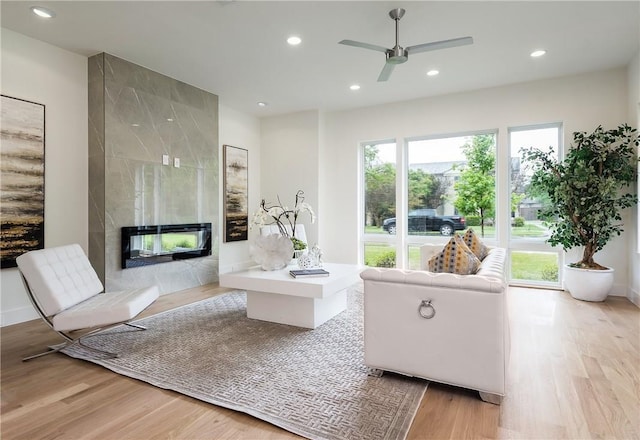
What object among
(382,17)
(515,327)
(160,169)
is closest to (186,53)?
(160,169)

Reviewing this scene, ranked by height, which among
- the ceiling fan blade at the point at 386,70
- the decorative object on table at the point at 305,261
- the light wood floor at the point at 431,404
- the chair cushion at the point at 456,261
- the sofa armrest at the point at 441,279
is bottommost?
the light wood floor at the point at 431,404

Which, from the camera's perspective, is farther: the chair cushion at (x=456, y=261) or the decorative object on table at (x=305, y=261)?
the decorative object on table at (x=305, y=261)

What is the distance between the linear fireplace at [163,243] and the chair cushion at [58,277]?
99 centimetres

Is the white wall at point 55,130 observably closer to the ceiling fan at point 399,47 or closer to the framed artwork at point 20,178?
the framed artwork at point 20,178

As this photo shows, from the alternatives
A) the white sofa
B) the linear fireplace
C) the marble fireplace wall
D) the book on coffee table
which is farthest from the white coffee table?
the marble fireplace wall

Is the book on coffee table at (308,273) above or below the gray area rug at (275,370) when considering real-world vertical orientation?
above

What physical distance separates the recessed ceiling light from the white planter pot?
6.06 meters

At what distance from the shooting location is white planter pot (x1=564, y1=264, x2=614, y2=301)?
407 centimetres

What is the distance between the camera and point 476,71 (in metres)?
4.43

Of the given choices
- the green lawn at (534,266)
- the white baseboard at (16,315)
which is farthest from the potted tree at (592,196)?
the white baseboard at (16,315)

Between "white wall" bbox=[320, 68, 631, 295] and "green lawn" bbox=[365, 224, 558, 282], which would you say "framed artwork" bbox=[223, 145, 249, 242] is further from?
"green lawn" bbox=[365, 224, 558, 282]

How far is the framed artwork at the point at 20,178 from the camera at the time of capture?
3.35 meters

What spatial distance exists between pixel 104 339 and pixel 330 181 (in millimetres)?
4242

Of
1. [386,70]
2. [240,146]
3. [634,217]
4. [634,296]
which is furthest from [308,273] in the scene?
[634,217]
